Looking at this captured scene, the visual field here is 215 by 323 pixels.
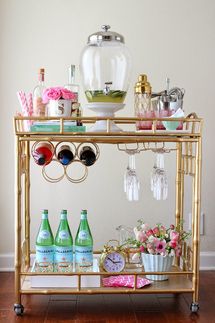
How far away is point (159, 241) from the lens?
7.93 ft

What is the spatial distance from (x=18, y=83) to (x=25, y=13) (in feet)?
1.23

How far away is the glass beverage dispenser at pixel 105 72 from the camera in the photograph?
7.75 feet

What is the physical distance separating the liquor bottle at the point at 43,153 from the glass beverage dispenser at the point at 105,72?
25cm

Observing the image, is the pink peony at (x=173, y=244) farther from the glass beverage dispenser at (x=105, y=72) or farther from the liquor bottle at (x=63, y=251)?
the glass beverage dispenser at (x=105, y=72)

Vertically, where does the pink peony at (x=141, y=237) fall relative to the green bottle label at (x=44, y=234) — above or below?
below

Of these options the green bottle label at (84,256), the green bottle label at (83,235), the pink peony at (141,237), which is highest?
the green bottle label at (83,235)

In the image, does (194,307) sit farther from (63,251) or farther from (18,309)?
(18,309)

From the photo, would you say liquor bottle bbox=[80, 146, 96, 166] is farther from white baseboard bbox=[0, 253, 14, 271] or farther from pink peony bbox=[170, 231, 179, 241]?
white baseboard bbox=[0, 253, 14, 271]

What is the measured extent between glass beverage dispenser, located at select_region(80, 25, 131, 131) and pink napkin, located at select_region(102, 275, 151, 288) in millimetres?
691

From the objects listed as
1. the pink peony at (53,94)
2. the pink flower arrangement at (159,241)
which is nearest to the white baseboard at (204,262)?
the pink flower arrangement at (159,241)

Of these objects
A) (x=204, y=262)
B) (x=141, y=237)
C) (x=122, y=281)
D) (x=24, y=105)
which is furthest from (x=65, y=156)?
(x=204, y=262)

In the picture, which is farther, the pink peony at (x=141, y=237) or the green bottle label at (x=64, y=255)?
the pink peony at (x=141, y=237)

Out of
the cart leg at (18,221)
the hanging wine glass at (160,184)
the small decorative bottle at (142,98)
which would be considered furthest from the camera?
the small decorative bottle at (142,98)

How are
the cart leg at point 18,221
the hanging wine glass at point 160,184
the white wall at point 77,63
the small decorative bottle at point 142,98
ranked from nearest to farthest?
1. the cart leg at point 18,221
2. the hanging wine glass at point 160,184
3. the small decorative bottle at point 142,98
4. the white wall at point 77,63
